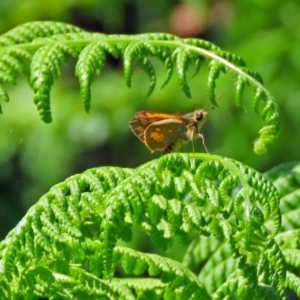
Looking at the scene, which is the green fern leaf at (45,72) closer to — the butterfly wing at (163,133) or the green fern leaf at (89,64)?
the green fern leaf at (89,64)

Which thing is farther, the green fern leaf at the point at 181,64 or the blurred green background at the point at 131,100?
the blurred green background at the point at 131,100

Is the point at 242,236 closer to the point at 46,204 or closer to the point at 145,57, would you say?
the point at 46,204

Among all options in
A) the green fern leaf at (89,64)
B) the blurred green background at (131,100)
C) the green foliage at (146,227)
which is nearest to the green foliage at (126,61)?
the green fern leaf at (89,64)

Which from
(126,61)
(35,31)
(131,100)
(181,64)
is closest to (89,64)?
(126,61)

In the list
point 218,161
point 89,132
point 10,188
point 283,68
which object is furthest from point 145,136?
point 10,188

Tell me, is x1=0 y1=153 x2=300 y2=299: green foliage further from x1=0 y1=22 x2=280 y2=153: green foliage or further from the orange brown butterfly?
the orange brown butterfly

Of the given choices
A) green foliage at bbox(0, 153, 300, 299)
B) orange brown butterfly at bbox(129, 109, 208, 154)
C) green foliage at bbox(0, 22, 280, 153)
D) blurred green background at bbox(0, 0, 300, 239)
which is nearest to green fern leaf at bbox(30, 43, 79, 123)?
green foliage at bbox(0, 22, 280, 153)
